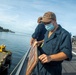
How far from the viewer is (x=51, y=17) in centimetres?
450

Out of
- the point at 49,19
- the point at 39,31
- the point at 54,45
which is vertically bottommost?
the point at 39,31

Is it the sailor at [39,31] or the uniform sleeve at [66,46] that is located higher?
the uniform sleeve at [66,46]

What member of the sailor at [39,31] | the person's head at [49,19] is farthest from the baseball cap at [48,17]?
the sailor at [39,31]

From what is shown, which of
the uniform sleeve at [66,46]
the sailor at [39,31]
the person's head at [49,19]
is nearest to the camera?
the uniform sleeve at [66,46]

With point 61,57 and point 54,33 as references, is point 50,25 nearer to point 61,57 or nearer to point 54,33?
point 54,33

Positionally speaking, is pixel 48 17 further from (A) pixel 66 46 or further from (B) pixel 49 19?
(A) pixel 66 46

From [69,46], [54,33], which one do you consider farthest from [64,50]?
[54,33]

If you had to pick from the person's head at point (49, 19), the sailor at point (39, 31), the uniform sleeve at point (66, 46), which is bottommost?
the sailor at point (39, 31)

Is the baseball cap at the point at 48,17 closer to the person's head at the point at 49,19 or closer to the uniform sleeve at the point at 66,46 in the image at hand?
the person's head at the point at 49,19

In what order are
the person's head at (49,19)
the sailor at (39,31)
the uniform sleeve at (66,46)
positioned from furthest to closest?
the sailor at (39,31)
the person's head at (49,19)
the uniform sleeve at (66,46)

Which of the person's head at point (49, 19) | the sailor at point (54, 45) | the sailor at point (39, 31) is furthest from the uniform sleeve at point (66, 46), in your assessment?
the sailor at point (39, 31)

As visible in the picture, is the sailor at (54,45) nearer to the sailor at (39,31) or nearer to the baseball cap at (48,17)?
the baseball cap at (48,17)

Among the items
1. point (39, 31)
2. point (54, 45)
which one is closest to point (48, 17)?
point (54, 45)

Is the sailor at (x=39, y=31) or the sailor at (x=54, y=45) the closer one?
the sailor at (x=54, y=45)
